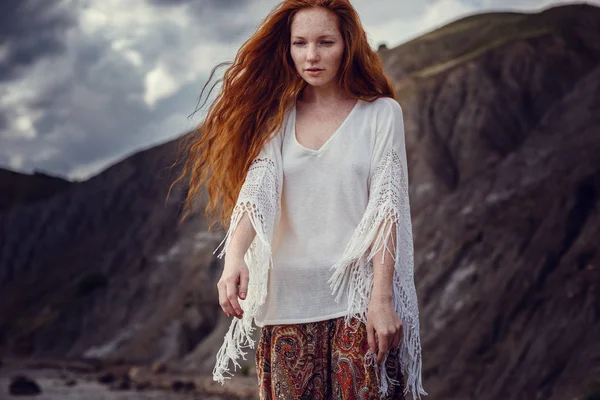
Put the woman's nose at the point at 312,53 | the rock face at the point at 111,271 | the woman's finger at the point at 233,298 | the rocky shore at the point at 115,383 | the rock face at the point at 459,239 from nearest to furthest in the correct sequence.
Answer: the woman's finger at the point at 233,298, the woman's nose at the point at 312,53, the rock face at the point at 459,239, the rocky shore at the point at 115,383, the rock face at the point at 111,271

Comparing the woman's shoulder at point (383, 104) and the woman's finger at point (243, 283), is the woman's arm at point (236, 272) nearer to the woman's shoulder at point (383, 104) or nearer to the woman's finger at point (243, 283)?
the woman's finger at point (243, 283)

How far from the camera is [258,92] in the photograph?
3061 mm

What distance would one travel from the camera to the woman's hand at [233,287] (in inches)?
105

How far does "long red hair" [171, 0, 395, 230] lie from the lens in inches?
117

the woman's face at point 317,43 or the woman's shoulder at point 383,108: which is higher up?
the woman's face at point 317,43

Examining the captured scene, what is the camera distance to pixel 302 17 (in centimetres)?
293

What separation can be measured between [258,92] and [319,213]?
0.49 metres

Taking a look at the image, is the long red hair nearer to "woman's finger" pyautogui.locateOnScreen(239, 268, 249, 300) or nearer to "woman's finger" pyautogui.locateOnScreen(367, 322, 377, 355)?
"woman's finger" pyautogui.locateOnScreen(239, 268, 249, 300)

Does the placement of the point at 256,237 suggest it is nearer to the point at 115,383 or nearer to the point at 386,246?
the point at 386,246

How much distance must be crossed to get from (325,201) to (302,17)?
591 millimetres

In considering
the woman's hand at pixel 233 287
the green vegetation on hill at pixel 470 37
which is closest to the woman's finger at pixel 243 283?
the woman's hand at pixel 233 287

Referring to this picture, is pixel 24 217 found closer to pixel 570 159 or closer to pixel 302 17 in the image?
pixel 570 159

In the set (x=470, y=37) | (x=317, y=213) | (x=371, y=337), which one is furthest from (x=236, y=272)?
(x=470, y=37)

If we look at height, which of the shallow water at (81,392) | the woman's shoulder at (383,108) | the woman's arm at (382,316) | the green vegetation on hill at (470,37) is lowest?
the shallow water at (81,392)
